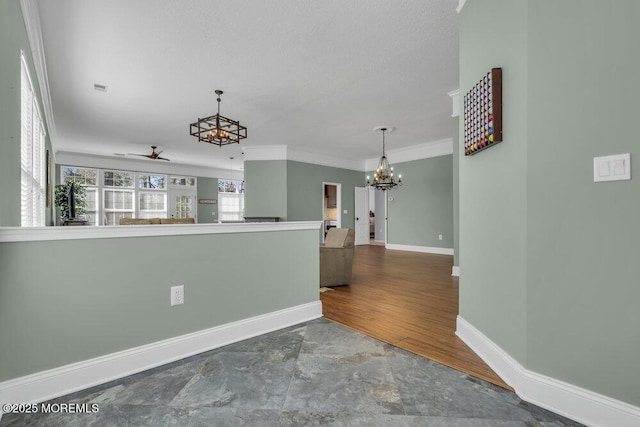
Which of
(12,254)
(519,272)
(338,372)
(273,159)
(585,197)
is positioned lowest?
(338,372)

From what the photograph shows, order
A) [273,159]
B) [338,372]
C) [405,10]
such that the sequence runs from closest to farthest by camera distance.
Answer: [338,372] < [405,10] < [273,159]

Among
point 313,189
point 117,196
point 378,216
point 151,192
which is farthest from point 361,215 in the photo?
point 117,196

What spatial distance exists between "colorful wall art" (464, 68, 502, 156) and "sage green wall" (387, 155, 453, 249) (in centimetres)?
523

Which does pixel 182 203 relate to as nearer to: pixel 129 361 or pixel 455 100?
pixel 455 100

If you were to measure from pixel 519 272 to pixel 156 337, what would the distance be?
2.30 m

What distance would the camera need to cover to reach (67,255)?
167cm

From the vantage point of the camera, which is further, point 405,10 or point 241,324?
point 405,10

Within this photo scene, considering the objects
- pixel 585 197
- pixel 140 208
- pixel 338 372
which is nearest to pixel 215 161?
pixel 140 208

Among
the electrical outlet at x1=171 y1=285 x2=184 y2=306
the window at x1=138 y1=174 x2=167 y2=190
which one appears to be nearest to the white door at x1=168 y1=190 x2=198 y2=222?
the window at x1=138 y1=174 x2=167 y2=190

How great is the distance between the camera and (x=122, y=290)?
6.07 ft

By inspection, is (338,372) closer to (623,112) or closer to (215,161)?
(623,112)

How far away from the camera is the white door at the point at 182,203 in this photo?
10688mm

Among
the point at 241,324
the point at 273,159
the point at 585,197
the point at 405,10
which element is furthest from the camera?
the point at 273,159

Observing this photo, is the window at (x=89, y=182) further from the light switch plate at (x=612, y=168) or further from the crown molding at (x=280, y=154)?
the light switch plate at (x=612, y=168)
